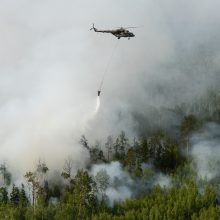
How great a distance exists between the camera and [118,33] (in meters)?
199
